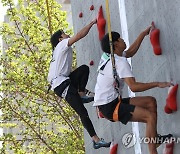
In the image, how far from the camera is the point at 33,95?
15.0 m

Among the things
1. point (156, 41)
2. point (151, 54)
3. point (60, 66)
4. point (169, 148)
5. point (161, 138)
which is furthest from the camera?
point (60, 66)

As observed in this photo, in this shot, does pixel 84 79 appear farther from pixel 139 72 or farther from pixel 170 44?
pixel 170 44

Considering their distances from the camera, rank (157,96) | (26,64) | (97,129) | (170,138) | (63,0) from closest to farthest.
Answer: (170,138) < (157,96) < (97,129) < (26,64) < (63,0)

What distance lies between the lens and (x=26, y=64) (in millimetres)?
15250

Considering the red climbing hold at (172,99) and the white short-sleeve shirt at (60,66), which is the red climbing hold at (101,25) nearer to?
the white short-sleeve shirt at (60,66)

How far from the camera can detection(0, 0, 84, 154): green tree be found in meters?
14.7

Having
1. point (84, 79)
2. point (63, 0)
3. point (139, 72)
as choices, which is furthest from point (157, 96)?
point (63, 0)

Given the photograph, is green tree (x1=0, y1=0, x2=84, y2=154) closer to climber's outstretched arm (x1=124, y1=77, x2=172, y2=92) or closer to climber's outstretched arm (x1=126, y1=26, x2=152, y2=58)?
climber's outstretched arm (x1=126, y1=26, x2=152, y2=58)

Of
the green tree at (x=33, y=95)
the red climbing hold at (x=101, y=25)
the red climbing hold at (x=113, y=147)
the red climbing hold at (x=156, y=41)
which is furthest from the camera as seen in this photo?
the green tree at (x=33, y=95)

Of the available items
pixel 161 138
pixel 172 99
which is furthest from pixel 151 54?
pixel 161 138

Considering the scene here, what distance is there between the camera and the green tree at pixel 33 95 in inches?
580

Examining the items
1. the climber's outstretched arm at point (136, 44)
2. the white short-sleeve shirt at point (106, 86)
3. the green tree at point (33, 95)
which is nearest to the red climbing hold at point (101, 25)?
the climber's outstretched arm at point (136, 44)

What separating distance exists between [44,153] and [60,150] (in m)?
0.79

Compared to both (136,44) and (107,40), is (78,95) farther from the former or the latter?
(107,40)
